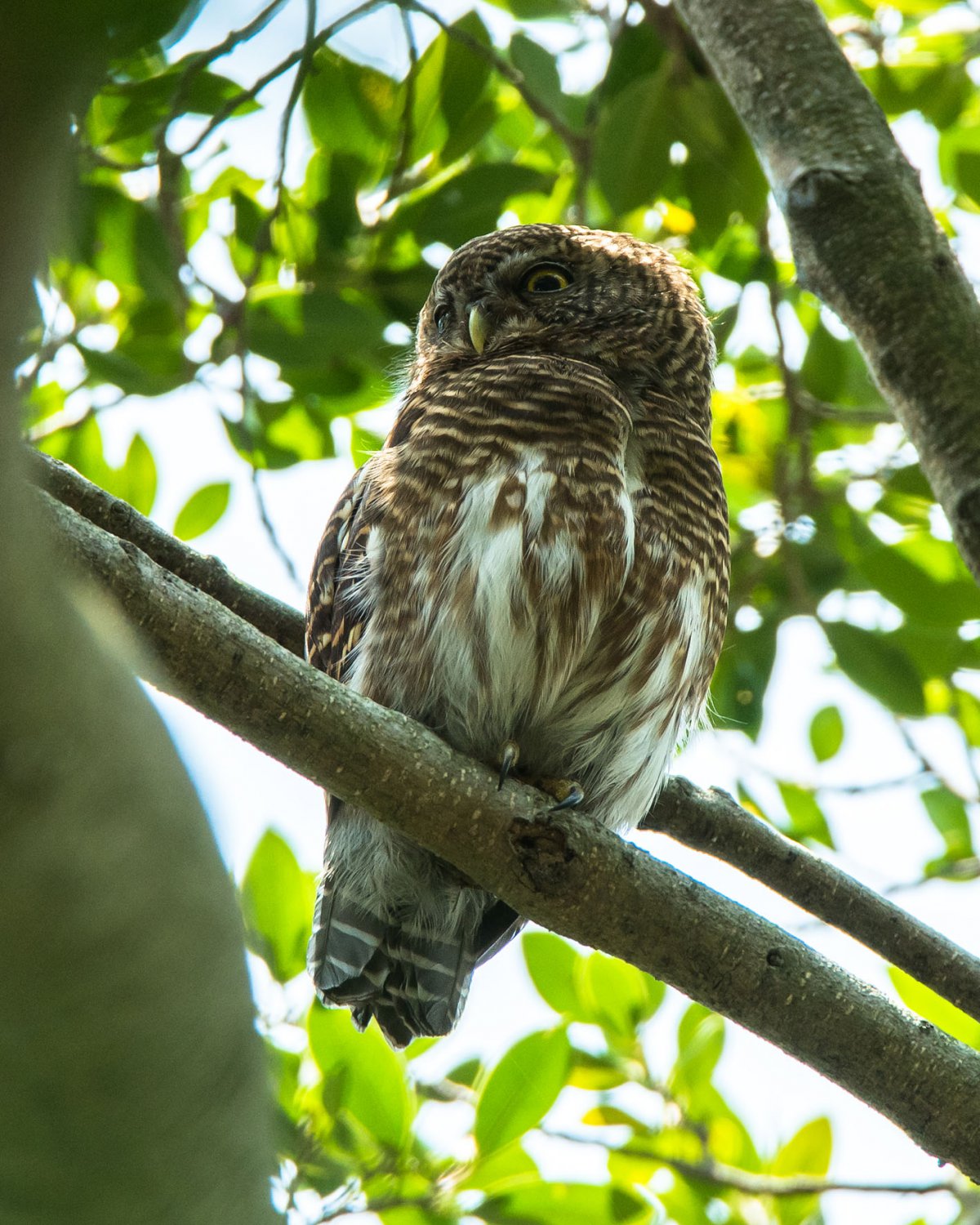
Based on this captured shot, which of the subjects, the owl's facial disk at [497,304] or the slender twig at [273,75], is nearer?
the slender twig at [273,75]

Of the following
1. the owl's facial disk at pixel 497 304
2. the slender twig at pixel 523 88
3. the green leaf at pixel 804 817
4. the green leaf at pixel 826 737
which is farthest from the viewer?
the green leaf at pixel 826 737

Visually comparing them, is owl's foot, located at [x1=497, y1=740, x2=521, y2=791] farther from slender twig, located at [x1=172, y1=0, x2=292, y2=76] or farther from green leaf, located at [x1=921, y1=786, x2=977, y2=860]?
green leaf, located at [x1=921, y1=786, x2=977, y2=860]

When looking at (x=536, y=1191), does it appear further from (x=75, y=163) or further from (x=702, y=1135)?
(x=75, y=163)

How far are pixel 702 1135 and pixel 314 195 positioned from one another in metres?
3.37

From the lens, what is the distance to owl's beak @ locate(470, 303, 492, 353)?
14.8 feet

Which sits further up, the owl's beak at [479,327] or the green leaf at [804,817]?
the owl's beak at [479,327]

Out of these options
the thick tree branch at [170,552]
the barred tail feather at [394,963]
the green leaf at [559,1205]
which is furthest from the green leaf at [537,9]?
the green leaf at [559,1205]

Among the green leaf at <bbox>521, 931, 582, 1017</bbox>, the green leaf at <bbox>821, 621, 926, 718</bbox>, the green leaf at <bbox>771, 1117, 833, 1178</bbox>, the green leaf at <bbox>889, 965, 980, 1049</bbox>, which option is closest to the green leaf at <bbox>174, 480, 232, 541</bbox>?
the green leaf at <bbox>521, 931, 582, 1017</bbox>

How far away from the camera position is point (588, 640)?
347 cm

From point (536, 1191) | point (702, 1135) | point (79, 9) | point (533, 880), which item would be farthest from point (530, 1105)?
point (79, 9)

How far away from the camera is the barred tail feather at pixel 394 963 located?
142 inches

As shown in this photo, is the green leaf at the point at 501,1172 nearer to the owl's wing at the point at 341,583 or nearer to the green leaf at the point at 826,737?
the owl's wing at the point at 341,583

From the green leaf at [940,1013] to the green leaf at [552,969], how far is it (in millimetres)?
1033

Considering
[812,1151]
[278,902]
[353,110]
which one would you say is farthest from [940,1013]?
[353,110]
